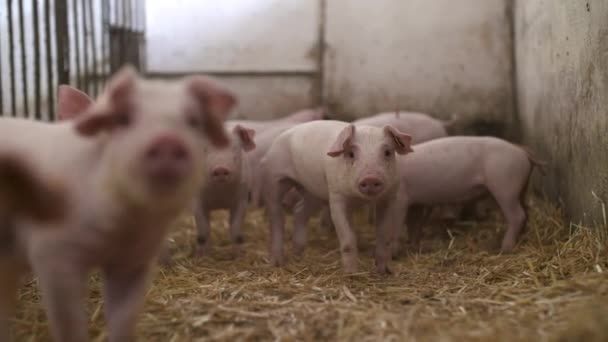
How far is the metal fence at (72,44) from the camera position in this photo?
571 cm

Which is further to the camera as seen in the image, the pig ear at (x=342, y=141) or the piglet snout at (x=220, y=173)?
the piglet snout at (x=220, y=173)

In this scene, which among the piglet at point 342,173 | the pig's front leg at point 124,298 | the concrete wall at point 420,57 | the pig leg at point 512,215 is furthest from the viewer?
the concrete wall at point 420,57

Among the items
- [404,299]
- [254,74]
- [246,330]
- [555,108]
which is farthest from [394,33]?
[246,330]

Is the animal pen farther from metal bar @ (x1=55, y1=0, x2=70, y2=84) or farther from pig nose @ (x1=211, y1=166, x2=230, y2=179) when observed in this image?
pig nose @ (x1=211, y1=166, x2=230, y2=179)

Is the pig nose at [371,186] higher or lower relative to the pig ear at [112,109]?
lower

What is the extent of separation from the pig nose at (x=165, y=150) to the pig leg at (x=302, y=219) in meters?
3.11

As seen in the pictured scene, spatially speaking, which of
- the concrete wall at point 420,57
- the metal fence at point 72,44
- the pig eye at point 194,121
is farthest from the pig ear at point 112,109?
the concrete wall at point 420,57

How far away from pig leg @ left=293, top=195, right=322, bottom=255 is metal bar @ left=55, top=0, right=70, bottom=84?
85.8 inches

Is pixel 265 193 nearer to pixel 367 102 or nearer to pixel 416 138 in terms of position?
pixel 416 138

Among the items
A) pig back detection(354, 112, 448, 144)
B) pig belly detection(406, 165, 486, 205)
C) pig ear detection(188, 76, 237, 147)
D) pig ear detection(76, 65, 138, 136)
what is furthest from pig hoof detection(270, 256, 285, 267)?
pig ear detection(76, 65, 138, 136)

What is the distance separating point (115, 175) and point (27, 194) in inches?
9.4

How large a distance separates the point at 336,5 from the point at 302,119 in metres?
1.73

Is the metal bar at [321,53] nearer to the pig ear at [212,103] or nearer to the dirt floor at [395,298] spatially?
the dirt floor at [395,298]

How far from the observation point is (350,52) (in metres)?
7.69
